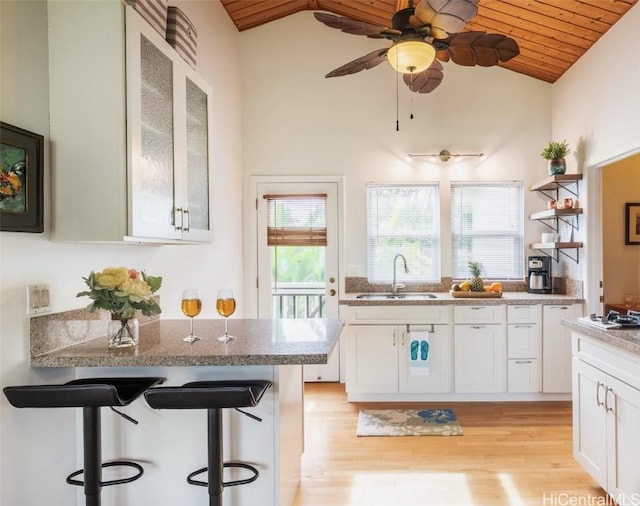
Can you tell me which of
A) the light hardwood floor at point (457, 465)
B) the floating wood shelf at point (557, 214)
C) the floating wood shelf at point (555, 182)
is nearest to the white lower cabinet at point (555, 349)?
the light hardwood floor at point (457, 465)

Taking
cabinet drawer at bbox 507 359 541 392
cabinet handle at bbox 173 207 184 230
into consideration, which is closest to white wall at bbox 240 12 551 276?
cabinet drawer at bbox 507 359 541 392

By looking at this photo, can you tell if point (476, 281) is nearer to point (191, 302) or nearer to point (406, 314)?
point (406, 314)

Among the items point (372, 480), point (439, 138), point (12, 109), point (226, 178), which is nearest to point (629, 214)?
point (439, 138)

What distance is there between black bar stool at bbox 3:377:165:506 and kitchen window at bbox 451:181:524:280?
3.32m

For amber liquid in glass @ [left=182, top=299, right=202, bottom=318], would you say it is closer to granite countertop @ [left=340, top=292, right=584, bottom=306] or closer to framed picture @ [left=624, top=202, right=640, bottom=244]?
granite countertop @ [left=340, top=292, right=584, bottom=306]

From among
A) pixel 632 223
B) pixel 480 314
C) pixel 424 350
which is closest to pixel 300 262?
pixel 424 350

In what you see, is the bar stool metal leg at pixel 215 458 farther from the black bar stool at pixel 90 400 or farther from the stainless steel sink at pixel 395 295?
the stainless steel sink at pixel 395 295

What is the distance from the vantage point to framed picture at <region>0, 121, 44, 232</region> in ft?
4.86

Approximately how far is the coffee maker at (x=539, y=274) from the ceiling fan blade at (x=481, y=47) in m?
2.46

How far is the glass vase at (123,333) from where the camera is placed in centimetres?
180

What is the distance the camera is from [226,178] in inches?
150

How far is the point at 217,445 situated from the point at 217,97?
289cm

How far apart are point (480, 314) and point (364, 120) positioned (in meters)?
2.17

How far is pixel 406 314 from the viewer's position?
371 centimetres
